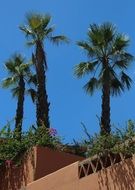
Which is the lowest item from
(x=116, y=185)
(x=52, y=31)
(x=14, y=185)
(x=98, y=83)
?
(x=116, y=185)

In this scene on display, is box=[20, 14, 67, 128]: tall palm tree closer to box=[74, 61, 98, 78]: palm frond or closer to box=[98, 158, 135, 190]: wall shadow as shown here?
box=[74, 61, 98, 78]: palm frond

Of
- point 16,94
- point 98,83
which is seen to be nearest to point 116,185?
point 98,83

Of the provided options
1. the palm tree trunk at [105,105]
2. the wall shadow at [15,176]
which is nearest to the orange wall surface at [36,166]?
the wall shadow at [15,176]

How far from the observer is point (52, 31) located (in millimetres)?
27297

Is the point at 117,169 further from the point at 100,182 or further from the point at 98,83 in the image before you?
the point at 98,83

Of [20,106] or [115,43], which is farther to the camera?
[20,106]

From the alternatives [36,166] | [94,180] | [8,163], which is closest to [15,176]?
[8,163]

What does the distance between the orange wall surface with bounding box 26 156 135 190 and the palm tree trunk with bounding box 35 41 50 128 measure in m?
9.57

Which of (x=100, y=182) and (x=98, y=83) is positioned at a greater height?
(x=98, y=83)

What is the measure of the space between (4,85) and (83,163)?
56.3 ft

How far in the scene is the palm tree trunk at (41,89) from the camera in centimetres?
2343

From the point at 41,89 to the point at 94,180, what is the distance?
1309 centimetres

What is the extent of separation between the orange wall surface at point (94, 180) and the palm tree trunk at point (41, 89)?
9.57m

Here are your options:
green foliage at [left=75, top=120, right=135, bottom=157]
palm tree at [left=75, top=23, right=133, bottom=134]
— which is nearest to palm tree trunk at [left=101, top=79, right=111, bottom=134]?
palm tree at [left=75, top=23, right=133, bottom=134]
